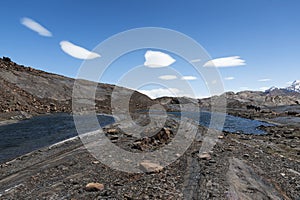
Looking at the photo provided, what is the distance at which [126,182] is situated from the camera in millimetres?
10773

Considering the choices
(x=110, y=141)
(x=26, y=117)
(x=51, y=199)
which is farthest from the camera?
(x=26, y=117)

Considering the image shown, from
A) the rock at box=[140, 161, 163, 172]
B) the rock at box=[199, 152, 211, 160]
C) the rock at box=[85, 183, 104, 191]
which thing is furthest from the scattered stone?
the rock at box=[199, 152, 211, 160]

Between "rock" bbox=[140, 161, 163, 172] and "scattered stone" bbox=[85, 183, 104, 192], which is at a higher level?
"rock" bbox=[140, 161, 163, 172]

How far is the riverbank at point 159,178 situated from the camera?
386 inches

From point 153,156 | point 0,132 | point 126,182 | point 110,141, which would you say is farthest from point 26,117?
point 126,182

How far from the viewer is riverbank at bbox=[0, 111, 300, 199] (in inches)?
386

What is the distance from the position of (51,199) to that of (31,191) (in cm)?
160

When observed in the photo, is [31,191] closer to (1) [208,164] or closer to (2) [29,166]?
(2) [29,166]

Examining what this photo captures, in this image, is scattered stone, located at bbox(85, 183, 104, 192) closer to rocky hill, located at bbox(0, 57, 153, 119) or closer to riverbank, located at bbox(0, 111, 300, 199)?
riverbank, located at bbox(0, 111, 300, 199)

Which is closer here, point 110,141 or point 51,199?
point 51,199

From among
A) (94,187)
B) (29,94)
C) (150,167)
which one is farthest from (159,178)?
(29,94)

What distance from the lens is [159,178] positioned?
1127cm

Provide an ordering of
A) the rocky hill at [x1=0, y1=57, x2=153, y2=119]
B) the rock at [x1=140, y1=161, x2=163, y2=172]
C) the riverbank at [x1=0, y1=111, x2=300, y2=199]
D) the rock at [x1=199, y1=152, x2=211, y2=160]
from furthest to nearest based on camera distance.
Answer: the rocky hill at [x1=0, y1=57, x2=153, y2=119], the rock at [x1=199, y1=152, x2=211, y2=160], the rock at [x1=140, y1=161, x2=163, y2=172], the riverbank at [x1=0, y1=111, x2=300, y2=199]

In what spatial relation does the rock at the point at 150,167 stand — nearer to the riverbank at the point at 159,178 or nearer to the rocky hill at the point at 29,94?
the riverbank at the point at 159,178
